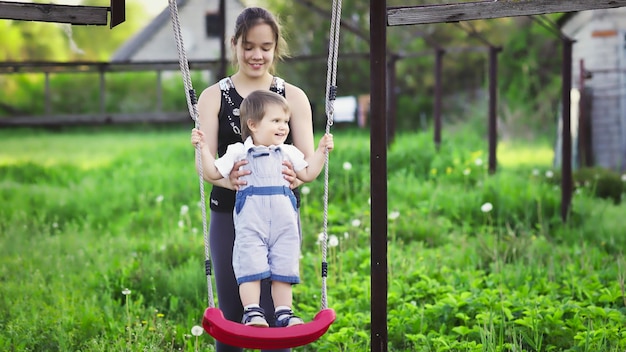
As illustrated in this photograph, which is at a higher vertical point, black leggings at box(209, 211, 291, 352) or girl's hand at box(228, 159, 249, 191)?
girl's hand at box(228, 159, 249, 191)

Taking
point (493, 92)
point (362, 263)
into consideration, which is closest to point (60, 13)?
point (362, 263)

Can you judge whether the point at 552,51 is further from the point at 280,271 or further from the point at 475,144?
the point at 280,271

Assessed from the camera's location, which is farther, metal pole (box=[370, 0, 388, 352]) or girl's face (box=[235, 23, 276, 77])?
metal pole (box=[370, 0, 388, 352])

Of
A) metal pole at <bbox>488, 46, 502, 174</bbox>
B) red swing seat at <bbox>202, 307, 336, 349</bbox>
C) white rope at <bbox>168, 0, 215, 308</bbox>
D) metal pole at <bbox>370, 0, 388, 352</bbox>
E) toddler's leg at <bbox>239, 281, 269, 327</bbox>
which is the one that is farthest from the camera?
metal pole at <bbox>488, 46, 502, 174</bbox>

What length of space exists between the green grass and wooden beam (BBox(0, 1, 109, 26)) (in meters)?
1.43

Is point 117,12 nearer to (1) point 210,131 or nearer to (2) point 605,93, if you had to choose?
(1) point 210,131

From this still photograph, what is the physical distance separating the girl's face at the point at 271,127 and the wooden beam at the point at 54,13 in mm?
1030

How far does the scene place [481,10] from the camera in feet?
12.2

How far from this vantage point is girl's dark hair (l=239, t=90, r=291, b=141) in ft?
10.4

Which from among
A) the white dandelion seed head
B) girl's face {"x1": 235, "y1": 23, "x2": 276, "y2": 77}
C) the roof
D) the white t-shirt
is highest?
the roof

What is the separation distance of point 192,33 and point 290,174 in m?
22.3

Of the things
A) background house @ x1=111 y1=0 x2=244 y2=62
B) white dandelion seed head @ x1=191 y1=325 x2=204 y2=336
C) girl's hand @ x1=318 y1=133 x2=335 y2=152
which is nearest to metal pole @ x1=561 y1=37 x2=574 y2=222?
white dandelion seed head @ x1=191 y1=325 x2=204 y2=336

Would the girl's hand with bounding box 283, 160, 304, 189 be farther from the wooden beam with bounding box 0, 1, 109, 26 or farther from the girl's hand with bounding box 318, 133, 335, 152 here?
the wooden beam with bounding box 0, 1, 109, 26

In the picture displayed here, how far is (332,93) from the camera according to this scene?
339 centimetres
